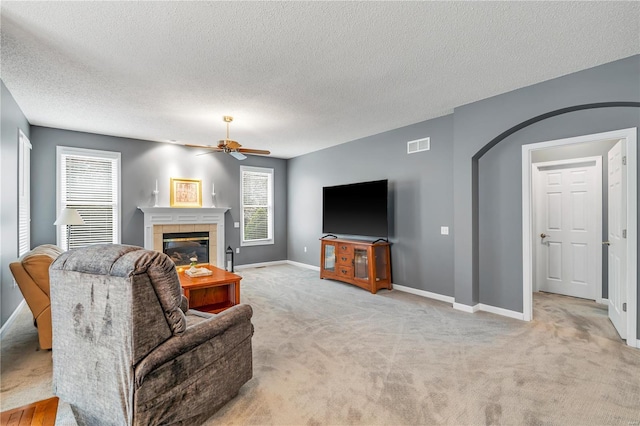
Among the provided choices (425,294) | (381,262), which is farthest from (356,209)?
(425,294)

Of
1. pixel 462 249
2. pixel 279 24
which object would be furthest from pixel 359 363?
pixel 279 24

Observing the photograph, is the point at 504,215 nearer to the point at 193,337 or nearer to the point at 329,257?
the point at 329,257

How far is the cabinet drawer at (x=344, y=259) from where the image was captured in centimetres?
536

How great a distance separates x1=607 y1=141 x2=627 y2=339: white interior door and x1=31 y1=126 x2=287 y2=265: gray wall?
5962 mm

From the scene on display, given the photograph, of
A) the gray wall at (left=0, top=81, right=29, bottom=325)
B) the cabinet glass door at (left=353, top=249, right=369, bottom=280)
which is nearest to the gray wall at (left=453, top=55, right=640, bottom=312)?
the cabinet glass door at (left=353, top=249, right=369, bottom=280)

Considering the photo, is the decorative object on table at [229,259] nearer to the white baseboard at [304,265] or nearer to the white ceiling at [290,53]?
the white baseboard at [304,265]

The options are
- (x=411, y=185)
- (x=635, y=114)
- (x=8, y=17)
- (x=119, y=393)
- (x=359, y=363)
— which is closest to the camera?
(x=119, y=393)

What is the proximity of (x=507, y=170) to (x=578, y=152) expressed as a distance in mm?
1772

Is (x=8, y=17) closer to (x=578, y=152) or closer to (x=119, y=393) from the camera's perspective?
(x=119, y=393)

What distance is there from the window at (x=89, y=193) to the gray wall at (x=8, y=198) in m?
1.33

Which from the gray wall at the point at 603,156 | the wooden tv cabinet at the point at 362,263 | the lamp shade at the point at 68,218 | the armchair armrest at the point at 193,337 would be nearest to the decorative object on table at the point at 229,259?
the wooden tv cabinet at the point at 362,263

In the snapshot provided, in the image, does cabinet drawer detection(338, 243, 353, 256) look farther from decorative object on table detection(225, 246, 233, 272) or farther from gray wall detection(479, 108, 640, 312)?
decorative object on table detection(225, 246, 233, 272)

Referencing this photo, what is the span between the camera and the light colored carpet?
6.49 ft

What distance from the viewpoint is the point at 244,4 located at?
2078mm
